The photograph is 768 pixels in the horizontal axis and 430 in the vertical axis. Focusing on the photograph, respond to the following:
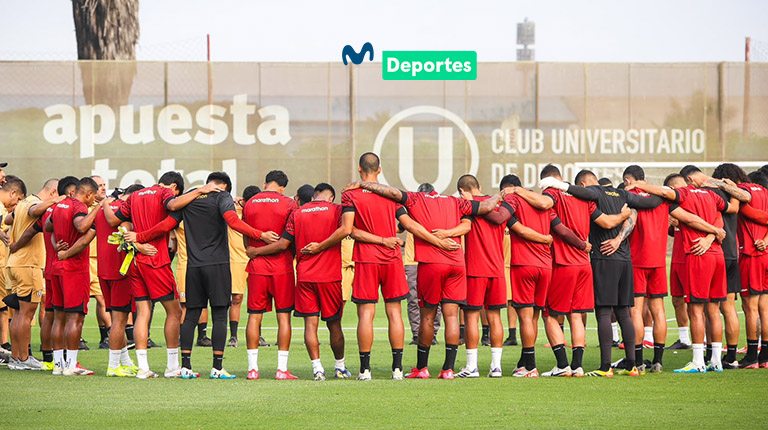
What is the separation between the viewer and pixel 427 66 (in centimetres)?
3119

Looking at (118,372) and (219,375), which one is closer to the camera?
(219,375)

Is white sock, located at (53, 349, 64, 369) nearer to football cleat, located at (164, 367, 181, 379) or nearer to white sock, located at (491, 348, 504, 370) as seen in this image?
football cleat, located at (164, 367, 181, 379)

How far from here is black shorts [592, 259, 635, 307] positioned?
10.6 meters

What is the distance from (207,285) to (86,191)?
6.35ft

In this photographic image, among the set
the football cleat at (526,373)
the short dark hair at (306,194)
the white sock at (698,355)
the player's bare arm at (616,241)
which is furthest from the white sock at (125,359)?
the white sock at (698,355)

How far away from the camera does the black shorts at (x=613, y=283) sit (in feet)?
34.9

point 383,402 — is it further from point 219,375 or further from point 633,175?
point 633,175

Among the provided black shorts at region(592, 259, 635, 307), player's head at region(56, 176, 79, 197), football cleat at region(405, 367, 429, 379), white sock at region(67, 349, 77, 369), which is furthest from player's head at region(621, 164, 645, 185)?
white sock at region(67, 349, 77, 369)

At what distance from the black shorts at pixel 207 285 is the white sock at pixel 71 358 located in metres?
1.55

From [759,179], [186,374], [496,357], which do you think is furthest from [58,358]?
[759,179]

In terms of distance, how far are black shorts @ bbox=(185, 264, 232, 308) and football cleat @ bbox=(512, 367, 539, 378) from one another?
3.17m

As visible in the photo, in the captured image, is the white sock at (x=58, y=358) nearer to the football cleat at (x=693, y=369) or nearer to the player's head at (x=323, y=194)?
the player's head at (x=323, y=194)

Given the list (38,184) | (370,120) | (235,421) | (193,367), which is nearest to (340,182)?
(370,120)

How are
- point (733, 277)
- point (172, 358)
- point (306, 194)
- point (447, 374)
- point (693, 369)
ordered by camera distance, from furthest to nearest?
point (306, 194), point (733, 277), point (693, 369), point (172, 358), point (447, 374)
